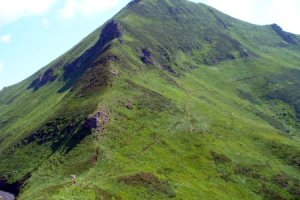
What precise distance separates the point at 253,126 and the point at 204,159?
55.1 meters

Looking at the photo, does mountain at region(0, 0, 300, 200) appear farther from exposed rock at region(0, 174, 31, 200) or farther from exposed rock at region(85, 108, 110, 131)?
exposed rock at region(0, 174, 31, 200)

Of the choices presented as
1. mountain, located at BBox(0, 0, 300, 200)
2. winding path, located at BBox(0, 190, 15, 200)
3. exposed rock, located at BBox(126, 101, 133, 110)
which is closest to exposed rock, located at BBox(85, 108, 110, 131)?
mountain, located at BBox(0, 0, 300, 200)

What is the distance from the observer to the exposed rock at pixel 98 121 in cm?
14562

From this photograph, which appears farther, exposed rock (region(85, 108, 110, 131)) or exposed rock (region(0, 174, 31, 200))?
exposed rock (region(85, 108, 110, 131))

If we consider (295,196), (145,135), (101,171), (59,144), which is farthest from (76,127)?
(295,196)

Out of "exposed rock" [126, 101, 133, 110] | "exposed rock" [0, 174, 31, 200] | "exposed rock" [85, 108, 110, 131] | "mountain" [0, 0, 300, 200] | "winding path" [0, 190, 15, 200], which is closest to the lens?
"mountain" [0, 0, 300, 200]

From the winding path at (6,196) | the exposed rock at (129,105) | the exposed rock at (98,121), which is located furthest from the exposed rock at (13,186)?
the exposed rock at (129,105)

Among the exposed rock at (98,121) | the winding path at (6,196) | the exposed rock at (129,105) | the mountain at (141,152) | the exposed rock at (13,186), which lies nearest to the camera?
the mountain at (141,152)

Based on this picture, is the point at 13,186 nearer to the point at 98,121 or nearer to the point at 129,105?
the point at 98,121

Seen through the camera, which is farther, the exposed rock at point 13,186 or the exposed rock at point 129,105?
the exposed rock at point 129,105

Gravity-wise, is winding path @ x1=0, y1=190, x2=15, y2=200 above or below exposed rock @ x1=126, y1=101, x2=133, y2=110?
below

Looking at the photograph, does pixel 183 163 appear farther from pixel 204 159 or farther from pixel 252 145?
pixel 252 145

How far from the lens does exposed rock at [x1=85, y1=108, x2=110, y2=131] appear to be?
478ft

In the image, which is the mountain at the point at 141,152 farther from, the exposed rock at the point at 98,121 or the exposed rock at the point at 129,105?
→ the exposed rock at the point at 129,105
